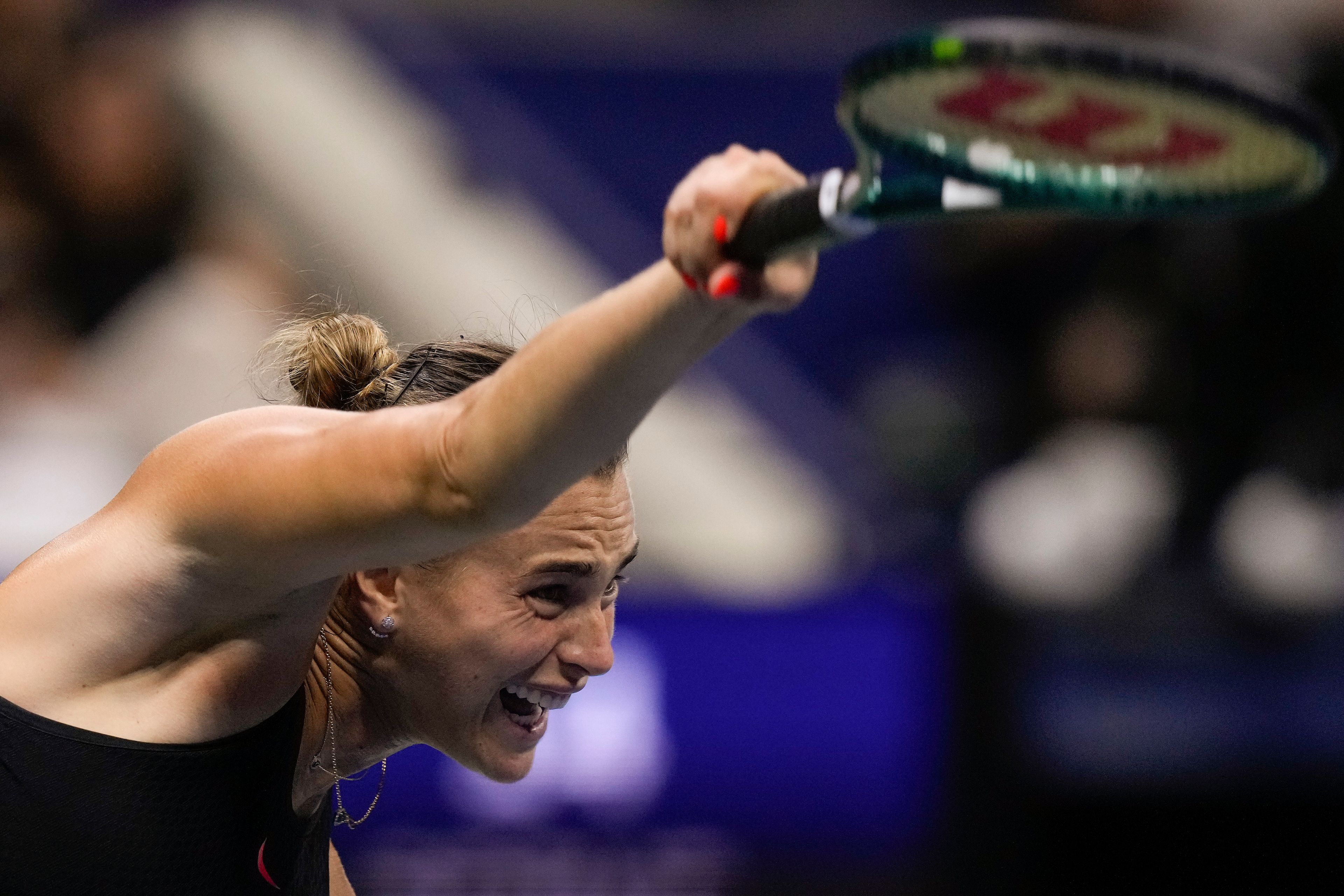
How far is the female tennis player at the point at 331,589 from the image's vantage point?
1.26m

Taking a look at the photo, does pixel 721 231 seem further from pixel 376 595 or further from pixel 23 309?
pixel 23 309

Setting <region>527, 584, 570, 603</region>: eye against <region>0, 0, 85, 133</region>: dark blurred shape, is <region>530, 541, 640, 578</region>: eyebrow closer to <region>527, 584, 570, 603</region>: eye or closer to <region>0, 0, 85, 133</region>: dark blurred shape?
<region>527, 584, 570, 603</region>: eye

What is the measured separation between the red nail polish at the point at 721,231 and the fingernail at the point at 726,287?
0.12 feet

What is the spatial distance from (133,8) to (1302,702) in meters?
4.02

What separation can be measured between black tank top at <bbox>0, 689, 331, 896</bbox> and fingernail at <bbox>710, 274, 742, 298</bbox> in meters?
0.75

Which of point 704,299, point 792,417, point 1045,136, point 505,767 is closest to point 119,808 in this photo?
point 505,767

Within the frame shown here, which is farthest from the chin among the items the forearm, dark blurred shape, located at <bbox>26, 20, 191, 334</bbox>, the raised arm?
dark blurred shape, located at <bbox>26, 20, 191, 334</bbox>

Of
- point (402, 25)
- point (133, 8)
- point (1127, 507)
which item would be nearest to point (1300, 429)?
point (1127, 507)

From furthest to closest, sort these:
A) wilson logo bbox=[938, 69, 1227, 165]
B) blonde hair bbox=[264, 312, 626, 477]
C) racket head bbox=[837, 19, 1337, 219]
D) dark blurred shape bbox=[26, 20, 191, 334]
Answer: dark blurred shape bbox=[26, 20, 191, 334]
blonde hair bbox=[264, 312, 626, 477]
wilson logo bbox=[938, 69, 1227, 165]
racket head bbox=[837, 19, 1337, 219]

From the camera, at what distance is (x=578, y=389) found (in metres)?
1.24

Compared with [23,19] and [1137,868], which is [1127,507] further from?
[23,19]

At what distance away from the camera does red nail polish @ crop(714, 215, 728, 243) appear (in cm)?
124

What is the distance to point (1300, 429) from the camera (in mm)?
4418

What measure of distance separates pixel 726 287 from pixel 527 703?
90 cm
